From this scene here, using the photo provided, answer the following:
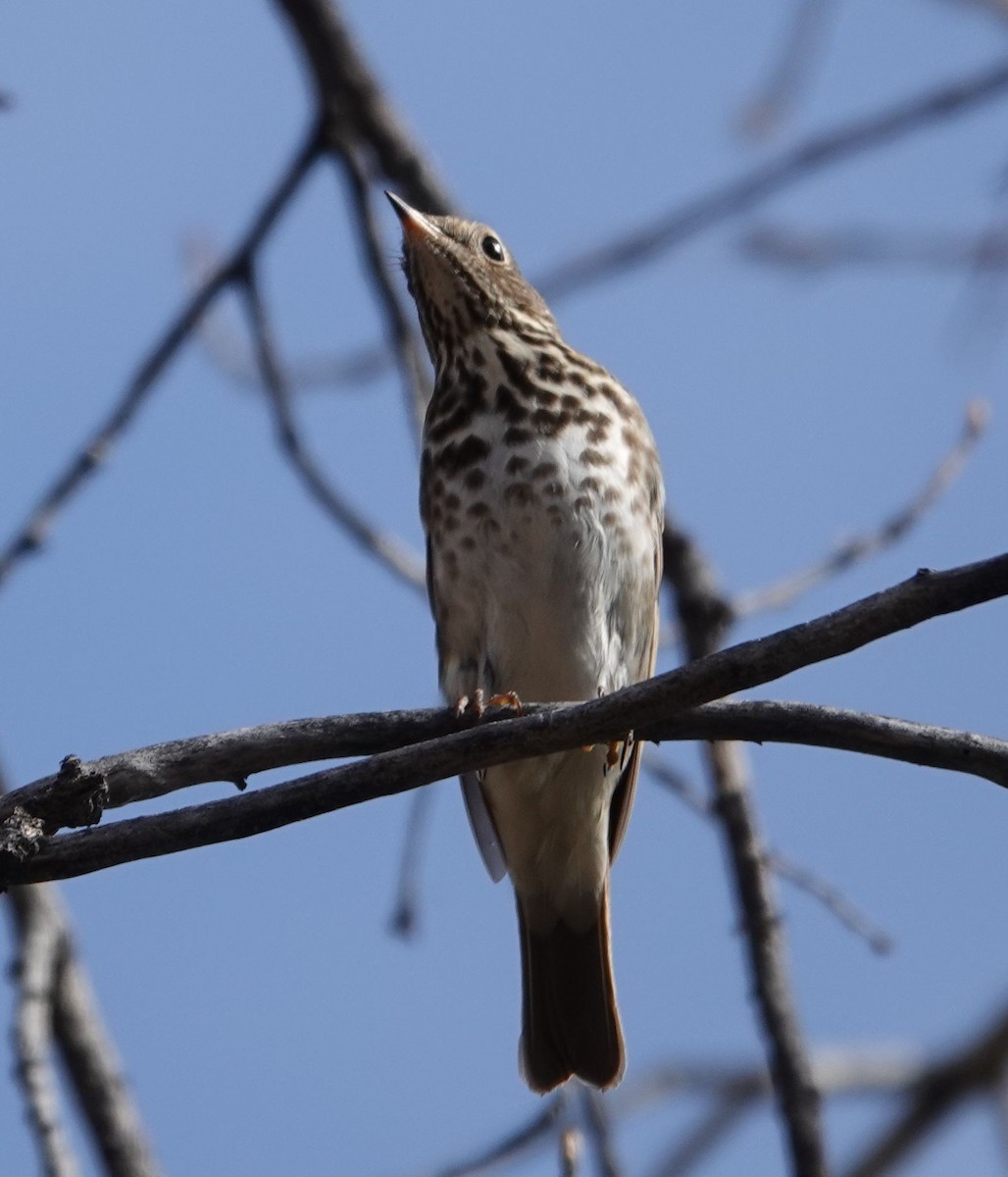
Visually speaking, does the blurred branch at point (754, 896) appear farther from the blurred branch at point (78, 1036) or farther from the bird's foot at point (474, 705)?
the blurred branch at point (78, 1036)

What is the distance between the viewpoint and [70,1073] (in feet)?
19.9

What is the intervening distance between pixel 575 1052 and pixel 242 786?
270 centimetres

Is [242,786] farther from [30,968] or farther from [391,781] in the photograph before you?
[30,968]

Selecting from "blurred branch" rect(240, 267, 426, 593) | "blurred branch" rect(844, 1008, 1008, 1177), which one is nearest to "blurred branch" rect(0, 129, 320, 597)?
"blurred branch" rect(240, 267, 426, 593)

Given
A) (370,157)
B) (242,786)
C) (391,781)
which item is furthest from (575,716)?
(370,157)

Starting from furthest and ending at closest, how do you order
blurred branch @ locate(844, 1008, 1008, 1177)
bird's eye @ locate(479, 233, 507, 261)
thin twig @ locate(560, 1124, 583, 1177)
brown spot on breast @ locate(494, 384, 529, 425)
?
bird's eye @ locate(479, 233, 507, 261) → brown spot on breast @ locate(494, 384, 529, 425) → thin twig @ locate(560, 1124, 583, 1177) → blurred branch @ locate(844, 1008, 1008, 1177)

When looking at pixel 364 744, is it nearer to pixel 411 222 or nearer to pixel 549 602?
pixel 549 602

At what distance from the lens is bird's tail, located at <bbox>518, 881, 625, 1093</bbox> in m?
6.09

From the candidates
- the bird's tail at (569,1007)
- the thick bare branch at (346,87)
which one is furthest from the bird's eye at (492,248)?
the bird's tail at (569,1007)

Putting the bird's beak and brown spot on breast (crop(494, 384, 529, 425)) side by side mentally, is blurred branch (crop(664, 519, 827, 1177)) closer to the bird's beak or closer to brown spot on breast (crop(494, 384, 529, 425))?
brown spot on breast (crop(494, 384, 529, 425))

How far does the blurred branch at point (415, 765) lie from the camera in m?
3.44

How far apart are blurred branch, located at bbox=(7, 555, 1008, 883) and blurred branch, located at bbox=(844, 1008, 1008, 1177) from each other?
2.40 ft

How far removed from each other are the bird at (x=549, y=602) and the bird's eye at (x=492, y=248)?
1.56 feet

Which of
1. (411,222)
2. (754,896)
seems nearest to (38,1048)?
(754,896)
